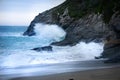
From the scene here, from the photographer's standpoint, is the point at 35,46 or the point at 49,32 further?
the point at 49,32

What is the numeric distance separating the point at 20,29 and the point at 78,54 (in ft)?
4.61

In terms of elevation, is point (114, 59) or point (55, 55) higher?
point (55, 55)

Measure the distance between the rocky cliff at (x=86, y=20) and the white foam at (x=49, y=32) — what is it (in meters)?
0.10

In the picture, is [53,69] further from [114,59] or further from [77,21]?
[77,21]

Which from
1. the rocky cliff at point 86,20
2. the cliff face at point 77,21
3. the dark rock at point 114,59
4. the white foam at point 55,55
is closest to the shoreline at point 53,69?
the dark rock at point 114,59

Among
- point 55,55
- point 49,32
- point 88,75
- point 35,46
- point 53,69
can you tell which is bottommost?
point 88,75

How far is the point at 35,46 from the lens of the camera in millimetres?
6906

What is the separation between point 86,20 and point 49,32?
927 mm

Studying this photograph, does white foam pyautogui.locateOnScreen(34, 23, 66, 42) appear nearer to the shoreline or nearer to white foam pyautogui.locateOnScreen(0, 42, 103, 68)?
white foam pyautogui.locateOnScreen(0, 42, 103, 68)

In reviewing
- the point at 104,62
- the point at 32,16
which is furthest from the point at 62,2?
the point at 104,62

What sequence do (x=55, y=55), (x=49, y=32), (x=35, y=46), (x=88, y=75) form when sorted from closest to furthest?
(x=88, y=75), (x=55, y=55), (x=35, y=46), (x=49, y=32)

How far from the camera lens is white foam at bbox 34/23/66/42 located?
22.5ft

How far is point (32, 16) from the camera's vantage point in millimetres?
6340

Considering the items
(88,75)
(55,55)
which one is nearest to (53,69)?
(88,75)
